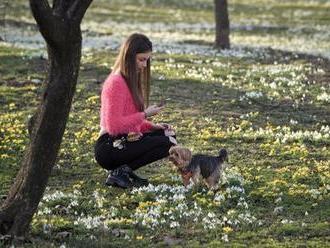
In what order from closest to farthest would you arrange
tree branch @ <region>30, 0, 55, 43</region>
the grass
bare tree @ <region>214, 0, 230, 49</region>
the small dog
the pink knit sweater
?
1. tree branch @ <region>30, 0, 55, 43</region>
2. the grass
3. the small dog
4. the pink knit sweater
5. bare tree @ <region>214, 0, 230, 49</region>

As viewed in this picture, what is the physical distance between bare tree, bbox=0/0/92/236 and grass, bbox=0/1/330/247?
0.54 meters

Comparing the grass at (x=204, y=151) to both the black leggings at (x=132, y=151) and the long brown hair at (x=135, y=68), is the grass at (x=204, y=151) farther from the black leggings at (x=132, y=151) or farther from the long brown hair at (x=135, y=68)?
the long brown hair at (x=135, y=68)

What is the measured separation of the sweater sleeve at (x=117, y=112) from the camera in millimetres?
14039

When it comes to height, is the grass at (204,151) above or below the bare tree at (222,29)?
below

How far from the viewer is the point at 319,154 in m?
16.5

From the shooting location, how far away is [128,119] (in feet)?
46.3

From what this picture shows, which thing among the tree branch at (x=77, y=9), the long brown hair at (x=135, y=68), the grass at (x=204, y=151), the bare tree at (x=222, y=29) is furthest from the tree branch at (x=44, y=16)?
the bare tree at (x=222, y=29)

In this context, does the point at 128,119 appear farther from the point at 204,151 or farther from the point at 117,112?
the point at 204,151

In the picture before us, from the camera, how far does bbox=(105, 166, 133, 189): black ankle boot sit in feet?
46.2

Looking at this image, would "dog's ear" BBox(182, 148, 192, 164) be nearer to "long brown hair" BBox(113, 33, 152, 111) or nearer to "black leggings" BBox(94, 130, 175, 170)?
"black leggings" BBox(94, 130, 175, 170)

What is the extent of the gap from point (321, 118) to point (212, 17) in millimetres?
42958

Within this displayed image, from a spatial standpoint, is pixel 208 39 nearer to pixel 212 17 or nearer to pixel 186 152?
pixel 212 17

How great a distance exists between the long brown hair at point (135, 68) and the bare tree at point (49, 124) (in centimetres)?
290

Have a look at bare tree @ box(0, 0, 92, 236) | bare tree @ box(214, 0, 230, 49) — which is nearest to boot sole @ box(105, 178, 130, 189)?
bare tree @ box(0, 0, 92, 236)
